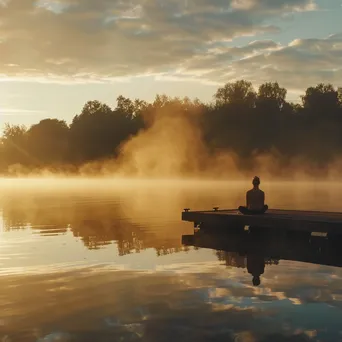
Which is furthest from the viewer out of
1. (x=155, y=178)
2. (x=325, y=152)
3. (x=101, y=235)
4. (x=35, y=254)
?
(x=155, y=178)

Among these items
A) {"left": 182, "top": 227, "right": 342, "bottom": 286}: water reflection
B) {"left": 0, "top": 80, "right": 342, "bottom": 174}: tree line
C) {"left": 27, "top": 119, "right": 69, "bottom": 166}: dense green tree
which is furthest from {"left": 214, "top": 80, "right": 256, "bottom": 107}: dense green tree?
{"left": 182, "top": 227, "right": 342, "bottom": 286}: water reflection

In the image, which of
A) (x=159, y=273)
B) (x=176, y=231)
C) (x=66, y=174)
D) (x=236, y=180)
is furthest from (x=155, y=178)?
(x=159, y=273)

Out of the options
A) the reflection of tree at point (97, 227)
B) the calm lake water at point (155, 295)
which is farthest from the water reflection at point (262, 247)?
the reflection of tree at point (97, 227)

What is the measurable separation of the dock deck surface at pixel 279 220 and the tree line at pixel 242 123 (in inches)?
3777

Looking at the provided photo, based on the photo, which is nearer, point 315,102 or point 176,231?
point 176,231

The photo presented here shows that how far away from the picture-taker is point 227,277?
52.3 ft

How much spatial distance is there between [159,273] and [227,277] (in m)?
2.12

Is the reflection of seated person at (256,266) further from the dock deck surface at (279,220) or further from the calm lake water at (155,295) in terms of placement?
the dock deck surface at (279,220)

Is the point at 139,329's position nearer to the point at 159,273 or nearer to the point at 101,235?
the point at 159,273

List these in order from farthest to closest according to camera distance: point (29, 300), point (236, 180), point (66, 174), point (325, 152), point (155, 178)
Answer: point (66, 174) < point (155, 178) < point (236, 180) < point (325, 152) < point (29, 300)

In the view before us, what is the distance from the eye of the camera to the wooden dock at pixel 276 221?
73.7ft

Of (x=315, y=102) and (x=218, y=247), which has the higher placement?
(x=315, y=102)

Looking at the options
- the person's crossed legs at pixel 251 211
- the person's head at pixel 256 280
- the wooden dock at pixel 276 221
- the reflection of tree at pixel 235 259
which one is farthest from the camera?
the person's crossed legs at pixel 251 211

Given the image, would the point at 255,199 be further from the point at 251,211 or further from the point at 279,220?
the point at 279,220
